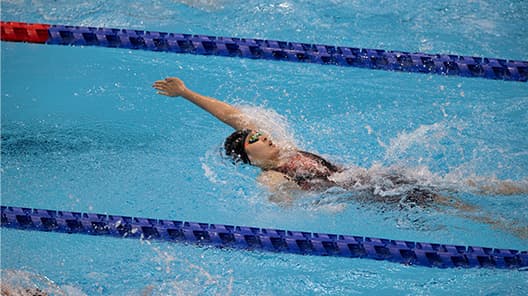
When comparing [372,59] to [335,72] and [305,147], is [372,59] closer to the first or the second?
[335,72]

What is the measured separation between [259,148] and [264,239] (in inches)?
17.7

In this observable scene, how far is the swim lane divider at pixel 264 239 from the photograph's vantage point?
3090mm

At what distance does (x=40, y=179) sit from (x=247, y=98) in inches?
46.7

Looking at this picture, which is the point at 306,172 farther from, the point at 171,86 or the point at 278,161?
the point at 171,86

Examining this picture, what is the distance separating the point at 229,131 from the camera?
393cm

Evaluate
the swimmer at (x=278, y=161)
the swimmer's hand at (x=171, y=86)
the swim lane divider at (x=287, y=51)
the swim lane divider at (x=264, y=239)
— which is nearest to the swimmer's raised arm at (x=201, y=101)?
the swimmer's hand at (x=171, y=86)

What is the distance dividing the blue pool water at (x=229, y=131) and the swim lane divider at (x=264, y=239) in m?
0.12

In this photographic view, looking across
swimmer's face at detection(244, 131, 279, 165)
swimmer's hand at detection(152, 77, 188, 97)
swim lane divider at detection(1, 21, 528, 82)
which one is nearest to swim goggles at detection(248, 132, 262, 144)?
swimmer's face at detection(244, 131, 279, 165)

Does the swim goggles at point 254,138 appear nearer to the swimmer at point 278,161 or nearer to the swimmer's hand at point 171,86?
the swimmer at point 278,161

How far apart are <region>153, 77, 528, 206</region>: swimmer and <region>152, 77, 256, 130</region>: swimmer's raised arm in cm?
9

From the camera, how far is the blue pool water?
10.7 feet

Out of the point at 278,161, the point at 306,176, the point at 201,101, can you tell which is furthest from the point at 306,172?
the point at 201,101

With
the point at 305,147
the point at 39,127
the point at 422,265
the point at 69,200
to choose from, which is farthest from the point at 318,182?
the point at 39,127

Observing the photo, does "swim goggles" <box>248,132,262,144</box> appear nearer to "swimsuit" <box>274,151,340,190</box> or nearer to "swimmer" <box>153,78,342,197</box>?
"swimmer" <box>153,78,342,197</box>
